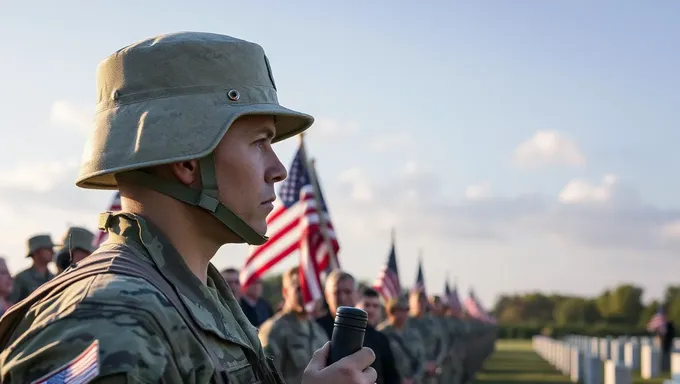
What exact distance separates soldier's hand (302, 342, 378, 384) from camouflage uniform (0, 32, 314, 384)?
0.17 meters

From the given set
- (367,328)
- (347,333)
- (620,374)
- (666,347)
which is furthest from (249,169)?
(666,347)

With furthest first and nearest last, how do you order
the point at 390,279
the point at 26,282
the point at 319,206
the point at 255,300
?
the point at 390,279 → the point at 319,206 → the point at 255,300 → the point at 26,282

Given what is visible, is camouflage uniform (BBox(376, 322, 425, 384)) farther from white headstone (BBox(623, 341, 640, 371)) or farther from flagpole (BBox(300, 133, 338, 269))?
white headstone (BBox(623, 341, 640, 371))

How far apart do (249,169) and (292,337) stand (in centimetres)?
686

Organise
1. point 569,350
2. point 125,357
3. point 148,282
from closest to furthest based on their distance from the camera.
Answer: point 125,357 < point 148,282 < point 569,350

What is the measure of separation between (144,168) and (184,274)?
10.6 inches

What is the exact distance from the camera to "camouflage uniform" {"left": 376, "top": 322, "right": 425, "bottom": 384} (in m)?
13.3

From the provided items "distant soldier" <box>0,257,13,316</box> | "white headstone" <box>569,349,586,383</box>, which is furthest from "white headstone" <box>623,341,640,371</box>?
"distant soldier" <box>0,257,13,316</box>

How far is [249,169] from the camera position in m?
2.85

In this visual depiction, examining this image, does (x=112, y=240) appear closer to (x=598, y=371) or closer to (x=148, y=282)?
(x=148, y=282)

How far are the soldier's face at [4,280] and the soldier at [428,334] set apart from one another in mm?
6678

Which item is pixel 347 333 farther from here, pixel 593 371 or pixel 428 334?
pixel 593 371

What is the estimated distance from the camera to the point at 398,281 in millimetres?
22453

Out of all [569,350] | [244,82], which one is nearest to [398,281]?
[569,350]
